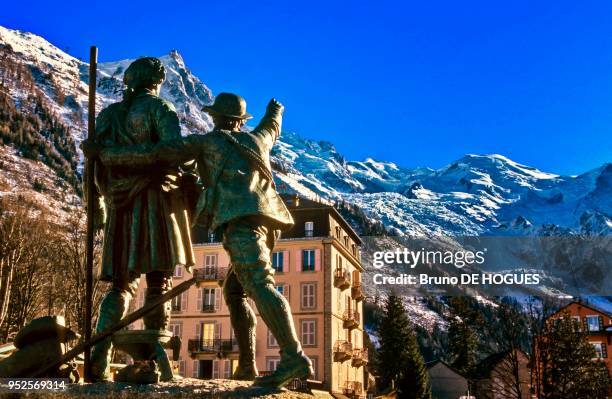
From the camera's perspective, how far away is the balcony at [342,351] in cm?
5588

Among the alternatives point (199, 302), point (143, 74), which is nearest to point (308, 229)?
point (199, 302)

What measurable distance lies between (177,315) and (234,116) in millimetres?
52246

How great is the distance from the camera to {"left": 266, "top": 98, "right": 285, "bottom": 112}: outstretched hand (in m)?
7.16

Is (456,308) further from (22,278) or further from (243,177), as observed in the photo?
(243,177)

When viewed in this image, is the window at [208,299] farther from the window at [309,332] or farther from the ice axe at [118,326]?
the ice axe at [118,326]

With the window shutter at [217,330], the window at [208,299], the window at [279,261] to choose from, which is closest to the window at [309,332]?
→ the window at [279,261]

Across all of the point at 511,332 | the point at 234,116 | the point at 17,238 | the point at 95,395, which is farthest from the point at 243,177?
the point at 17,238

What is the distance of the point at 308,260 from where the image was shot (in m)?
57.5

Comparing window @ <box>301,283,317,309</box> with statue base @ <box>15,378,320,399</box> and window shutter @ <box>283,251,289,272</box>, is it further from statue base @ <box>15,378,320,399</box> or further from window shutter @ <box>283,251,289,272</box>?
statue base @ <box>15,378,320,399</box>

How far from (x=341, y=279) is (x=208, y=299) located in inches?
411

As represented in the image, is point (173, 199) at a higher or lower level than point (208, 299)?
lower

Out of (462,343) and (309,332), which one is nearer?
(309,332)

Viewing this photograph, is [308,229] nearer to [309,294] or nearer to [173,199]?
[309,294]

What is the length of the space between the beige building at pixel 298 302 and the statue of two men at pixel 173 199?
4786 cm
